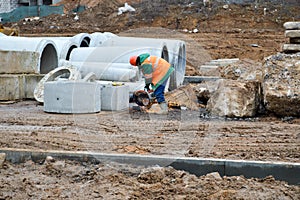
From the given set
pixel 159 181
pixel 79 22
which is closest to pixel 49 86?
pixel 159 181

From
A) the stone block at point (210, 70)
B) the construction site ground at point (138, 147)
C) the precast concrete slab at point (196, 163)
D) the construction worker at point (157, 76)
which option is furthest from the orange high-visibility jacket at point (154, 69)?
the stone block at point (210, 70)

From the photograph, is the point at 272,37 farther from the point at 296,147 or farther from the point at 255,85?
the point at 296,147

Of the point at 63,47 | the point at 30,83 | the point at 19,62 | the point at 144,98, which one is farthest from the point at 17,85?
the point at 144,98

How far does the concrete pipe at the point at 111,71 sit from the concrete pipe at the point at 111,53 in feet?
0.85

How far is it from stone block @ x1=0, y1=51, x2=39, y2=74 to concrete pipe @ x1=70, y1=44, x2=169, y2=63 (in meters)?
1.36

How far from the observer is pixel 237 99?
8.64 meters

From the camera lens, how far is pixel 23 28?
27859mm

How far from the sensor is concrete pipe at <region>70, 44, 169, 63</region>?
11.7 metres

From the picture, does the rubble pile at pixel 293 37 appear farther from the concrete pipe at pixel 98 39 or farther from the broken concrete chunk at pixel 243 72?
the concrete pipe at pixel 98 39

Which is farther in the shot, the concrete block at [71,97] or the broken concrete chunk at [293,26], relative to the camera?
the broken concrete chunk at [293,26]

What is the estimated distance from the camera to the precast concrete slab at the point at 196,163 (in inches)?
189

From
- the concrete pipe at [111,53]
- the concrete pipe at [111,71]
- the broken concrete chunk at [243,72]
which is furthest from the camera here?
the concrete pipe at [111,53]

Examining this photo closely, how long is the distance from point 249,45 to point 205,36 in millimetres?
2727

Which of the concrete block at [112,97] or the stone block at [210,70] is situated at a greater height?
the stone block at [210,70]
